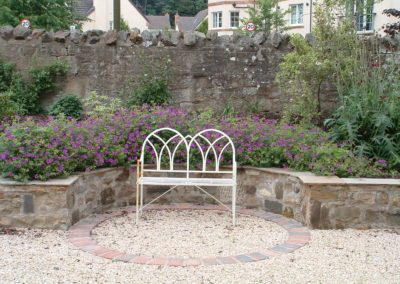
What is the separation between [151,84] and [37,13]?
876cm

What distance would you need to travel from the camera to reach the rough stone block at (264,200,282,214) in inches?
179

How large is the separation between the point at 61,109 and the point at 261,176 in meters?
3.91

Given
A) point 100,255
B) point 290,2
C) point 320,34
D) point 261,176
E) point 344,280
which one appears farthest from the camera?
point 290,2

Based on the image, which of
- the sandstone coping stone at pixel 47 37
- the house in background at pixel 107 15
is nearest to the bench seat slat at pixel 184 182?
the sandstone coping stone at pixel 47 37

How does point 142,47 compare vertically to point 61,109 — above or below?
above

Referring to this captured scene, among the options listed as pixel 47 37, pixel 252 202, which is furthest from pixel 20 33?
pixel 252 202

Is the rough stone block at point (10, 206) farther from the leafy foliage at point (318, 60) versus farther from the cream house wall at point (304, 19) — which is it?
the cream house wall at point (304, 19)

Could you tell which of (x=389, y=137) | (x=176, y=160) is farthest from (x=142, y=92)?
(x=389, y=137)

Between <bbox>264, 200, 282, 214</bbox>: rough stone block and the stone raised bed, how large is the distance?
10mm

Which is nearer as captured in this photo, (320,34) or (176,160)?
(176,160)

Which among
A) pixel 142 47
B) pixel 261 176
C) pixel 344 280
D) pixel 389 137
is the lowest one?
pixel 344 280

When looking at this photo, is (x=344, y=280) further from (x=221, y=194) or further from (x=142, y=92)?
(x=142, y=92)

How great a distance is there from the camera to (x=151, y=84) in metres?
7.41

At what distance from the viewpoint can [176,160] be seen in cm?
493
